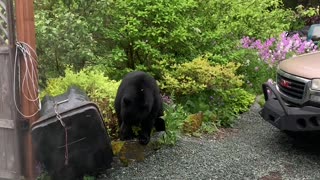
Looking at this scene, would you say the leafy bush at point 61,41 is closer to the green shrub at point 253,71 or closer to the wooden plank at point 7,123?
the wooden plank at point 7,123

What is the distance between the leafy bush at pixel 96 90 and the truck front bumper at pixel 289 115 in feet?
6.15

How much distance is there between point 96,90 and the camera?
5.38 meters

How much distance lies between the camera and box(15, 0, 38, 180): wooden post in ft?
14.2

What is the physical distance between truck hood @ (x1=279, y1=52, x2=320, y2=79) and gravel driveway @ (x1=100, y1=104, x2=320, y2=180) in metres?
1.00

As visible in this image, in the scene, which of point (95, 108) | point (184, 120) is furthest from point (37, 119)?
point (184, 120)

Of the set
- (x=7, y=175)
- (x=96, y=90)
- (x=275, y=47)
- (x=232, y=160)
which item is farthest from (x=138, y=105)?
(x=275, y=47)

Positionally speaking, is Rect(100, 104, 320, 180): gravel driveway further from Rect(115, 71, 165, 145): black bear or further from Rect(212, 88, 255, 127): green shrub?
Rect(212, 88, 255, 127): green shrub

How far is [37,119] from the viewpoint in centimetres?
443

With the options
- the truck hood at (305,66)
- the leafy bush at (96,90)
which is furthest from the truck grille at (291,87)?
the leafy bush at (96,90)

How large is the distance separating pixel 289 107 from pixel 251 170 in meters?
0.89

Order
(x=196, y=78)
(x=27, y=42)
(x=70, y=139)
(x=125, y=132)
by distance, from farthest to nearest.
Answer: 1. (x=196, y=78)
2. (x=125, y=132)
3. (x=27, y=42)
4. (x=70, y=139)

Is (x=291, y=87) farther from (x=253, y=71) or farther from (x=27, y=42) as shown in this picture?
(x=253, y=71)

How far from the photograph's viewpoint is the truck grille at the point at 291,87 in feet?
16.8

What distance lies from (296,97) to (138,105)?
1838 millimetres
